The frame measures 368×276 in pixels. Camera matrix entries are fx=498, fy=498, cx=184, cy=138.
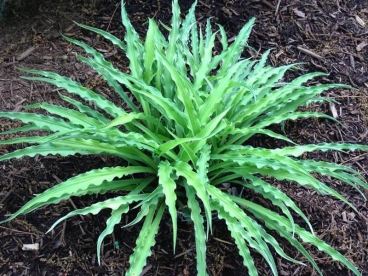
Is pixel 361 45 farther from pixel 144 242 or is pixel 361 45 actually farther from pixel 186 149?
pixel 144 242

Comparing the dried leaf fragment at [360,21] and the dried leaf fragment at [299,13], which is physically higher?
the dried leaf fragment at [299,13]

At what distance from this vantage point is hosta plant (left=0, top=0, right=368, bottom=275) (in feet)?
6.89

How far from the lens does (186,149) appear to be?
6.95 feet

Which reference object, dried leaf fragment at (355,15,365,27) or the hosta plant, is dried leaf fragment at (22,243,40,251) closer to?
the hosta plant

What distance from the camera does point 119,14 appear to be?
3.06m

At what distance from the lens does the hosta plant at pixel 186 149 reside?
6.89 ft

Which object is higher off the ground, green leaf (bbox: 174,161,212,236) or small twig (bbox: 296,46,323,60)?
small twig (bbox: 296,46,323,60)

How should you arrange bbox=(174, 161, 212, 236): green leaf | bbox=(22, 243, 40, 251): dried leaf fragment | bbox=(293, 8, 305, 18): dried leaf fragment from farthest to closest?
bbox=(293, 8, 305, 18): dried leaf fragment < bbox=(22, 243, 40, 251): dried leaf fragment < bbox=(174, 161, 212, 236): green leaf

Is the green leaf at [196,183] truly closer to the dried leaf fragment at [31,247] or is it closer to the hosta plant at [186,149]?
the hosta plant at [186,149]

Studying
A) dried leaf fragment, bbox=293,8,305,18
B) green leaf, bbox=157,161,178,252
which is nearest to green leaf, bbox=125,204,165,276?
green leaf, bbox=157,161,178,252

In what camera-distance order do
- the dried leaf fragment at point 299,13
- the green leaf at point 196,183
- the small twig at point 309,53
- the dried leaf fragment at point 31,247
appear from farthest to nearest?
1. the dried leaf fragment at point 299,13
2. the small twig at point 309,53
3. the dried leaf fragment at point 31,247
4. the green leaf at point 196,183

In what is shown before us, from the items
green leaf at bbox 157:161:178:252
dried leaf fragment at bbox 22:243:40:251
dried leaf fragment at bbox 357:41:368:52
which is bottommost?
dried leaf fragment at bbox 22:243:40:251

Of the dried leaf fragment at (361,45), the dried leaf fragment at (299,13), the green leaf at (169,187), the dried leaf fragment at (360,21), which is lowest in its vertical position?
the green leaf at (169,187)

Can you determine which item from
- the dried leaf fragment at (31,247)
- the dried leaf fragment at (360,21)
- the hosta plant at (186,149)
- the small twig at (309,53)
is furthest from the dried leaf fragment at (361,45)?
the dried leaf fragment at (31,247)
